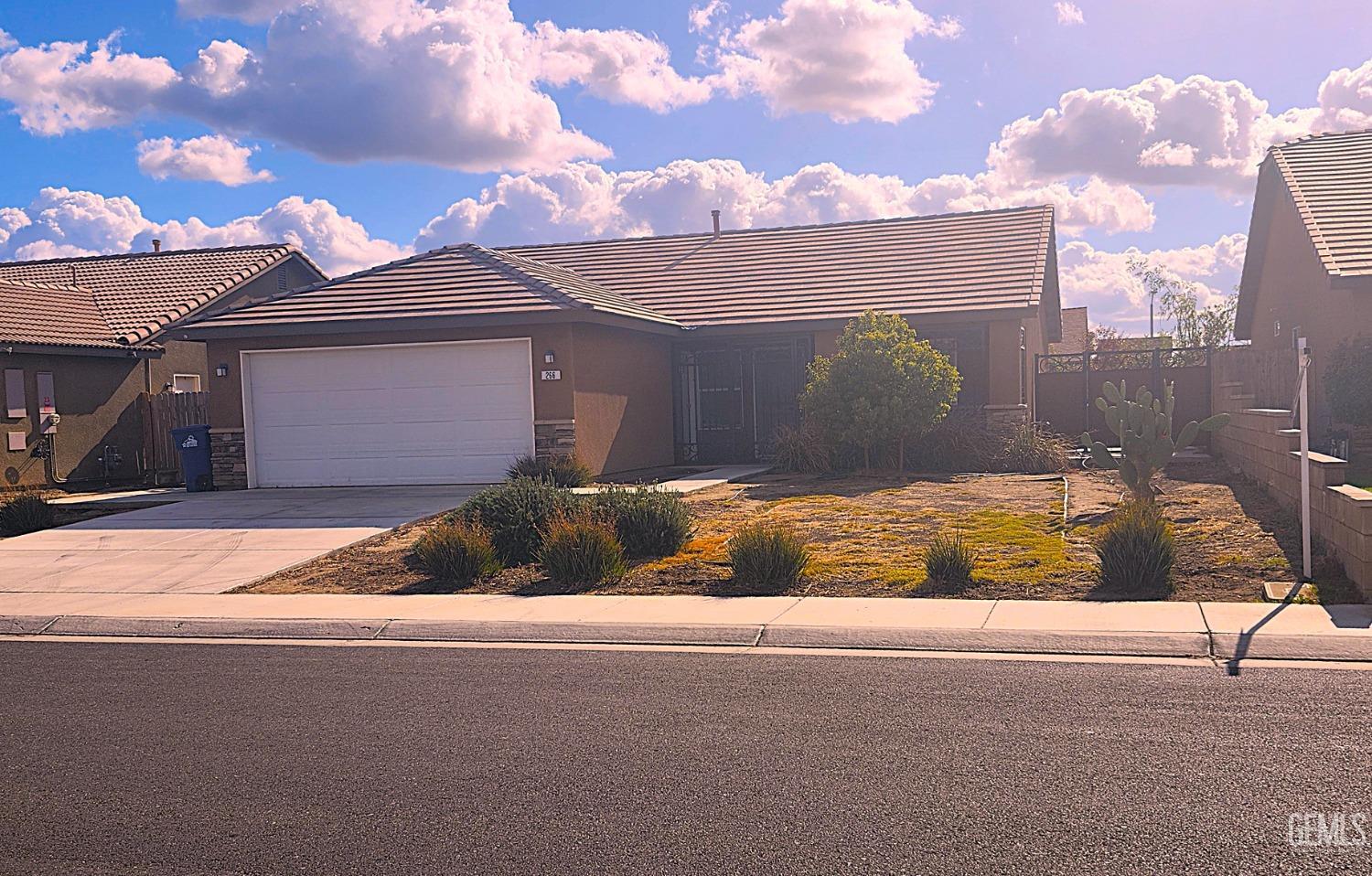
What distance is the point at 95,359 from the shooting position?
2512 centimetres

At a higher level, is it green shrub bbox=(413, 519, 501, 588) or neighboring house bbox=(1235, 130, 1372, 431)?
neighboring house bbox=(1235, 130, 1372, 431)

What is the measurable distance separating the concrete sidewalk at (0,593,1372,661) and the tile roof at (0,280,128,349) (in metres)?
13.5

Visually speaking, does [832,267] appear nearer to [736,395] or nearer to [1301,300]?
[736,395]

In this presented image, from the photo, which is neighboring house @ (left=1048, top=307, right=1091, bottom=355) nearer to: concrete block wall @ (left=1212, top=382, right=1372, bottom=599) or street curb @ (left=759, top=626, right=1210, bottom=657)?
concrete block wall @ (left=1212, top=382, right=1372, bottom=599)

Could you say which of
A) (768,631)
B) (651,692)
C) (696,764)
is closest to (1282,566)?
(768,631)

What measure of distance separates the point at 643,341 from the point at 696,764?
680 inches

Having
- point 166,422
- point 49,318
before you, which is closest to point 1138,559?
point 166,422

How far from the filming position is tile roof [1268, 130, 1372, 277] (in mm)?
18484

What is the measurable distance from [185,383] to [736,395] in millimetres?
13007

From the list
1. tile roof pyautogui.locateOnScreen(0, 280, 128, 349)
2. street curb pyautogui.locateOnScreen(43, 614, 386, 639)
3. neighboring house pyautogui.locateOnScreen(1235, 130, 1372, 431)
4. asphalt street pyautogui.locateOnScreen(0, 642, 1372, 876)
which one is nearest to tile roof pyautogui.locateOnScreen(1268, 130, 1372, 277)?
neighboring house pyautogui.locateOnScreen(1235, 130, 1372, 431)

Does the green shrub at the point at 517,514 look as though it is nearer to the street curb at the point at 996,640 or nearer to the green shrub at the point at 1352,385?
the street curb at the point at 996,640

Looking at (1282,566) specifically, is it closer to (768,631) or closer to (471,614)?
(768,631)

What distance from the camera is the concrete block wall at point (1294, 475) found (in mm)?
9266

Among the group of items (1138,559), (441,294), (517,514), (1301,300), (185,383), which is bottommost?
(1138,559)
